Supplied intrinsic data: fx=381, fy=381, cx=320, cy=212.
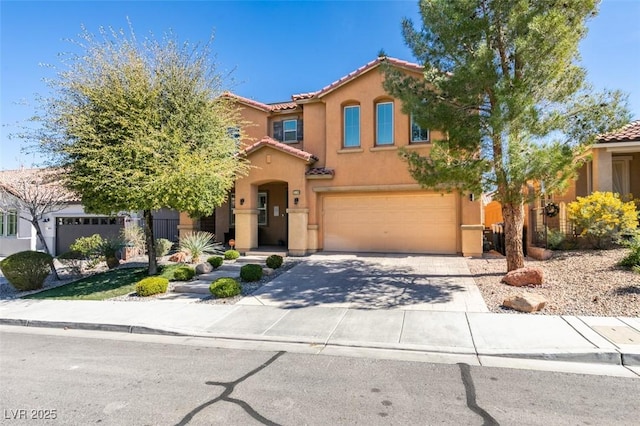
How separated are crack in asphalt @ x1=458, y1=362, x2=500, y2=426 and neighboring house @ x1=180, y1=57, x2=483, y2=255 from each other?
1000 centimetres

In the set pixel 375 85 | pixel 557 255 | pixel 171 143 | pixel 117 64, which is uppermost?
pixel 375 85

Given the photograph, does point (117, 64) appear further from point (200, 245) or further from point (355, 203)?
point (355, 203)

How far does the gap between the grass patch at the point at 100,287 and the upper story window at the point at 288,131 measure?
8.63 meters

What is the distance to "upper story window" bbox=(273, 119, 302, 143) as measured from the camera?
59.8 ft

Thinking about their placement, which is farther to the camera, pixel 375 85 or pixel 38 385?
pixel 375 85

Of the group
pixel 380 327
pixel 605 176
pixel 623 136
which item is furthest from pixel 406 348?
pixel 623 136

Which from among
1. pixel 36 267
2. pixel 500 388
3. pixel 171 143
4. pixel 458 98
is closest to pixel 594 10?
pixel 458 98

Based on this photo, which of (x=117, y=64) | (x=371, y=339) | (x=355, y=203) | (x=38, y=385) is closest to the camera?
(x=38, y=385)

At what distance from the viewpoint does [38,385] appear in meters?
5.04

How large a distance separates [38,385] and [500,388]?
19.6ft

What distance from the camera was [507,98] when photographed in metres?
8.92

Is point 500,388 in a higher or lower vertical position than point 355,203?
lower

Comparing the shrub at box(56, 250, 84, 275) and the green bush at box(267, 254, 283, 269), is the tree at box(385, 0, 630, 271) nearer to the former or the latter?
the green bush at box(267, 254, 283, 269)

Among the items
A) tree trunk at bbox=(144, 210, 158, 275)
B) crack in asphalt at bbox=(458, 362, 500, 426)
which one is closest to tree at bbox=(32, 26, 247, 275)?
tree trunk at bbox=(144, 210, 158, 275)
